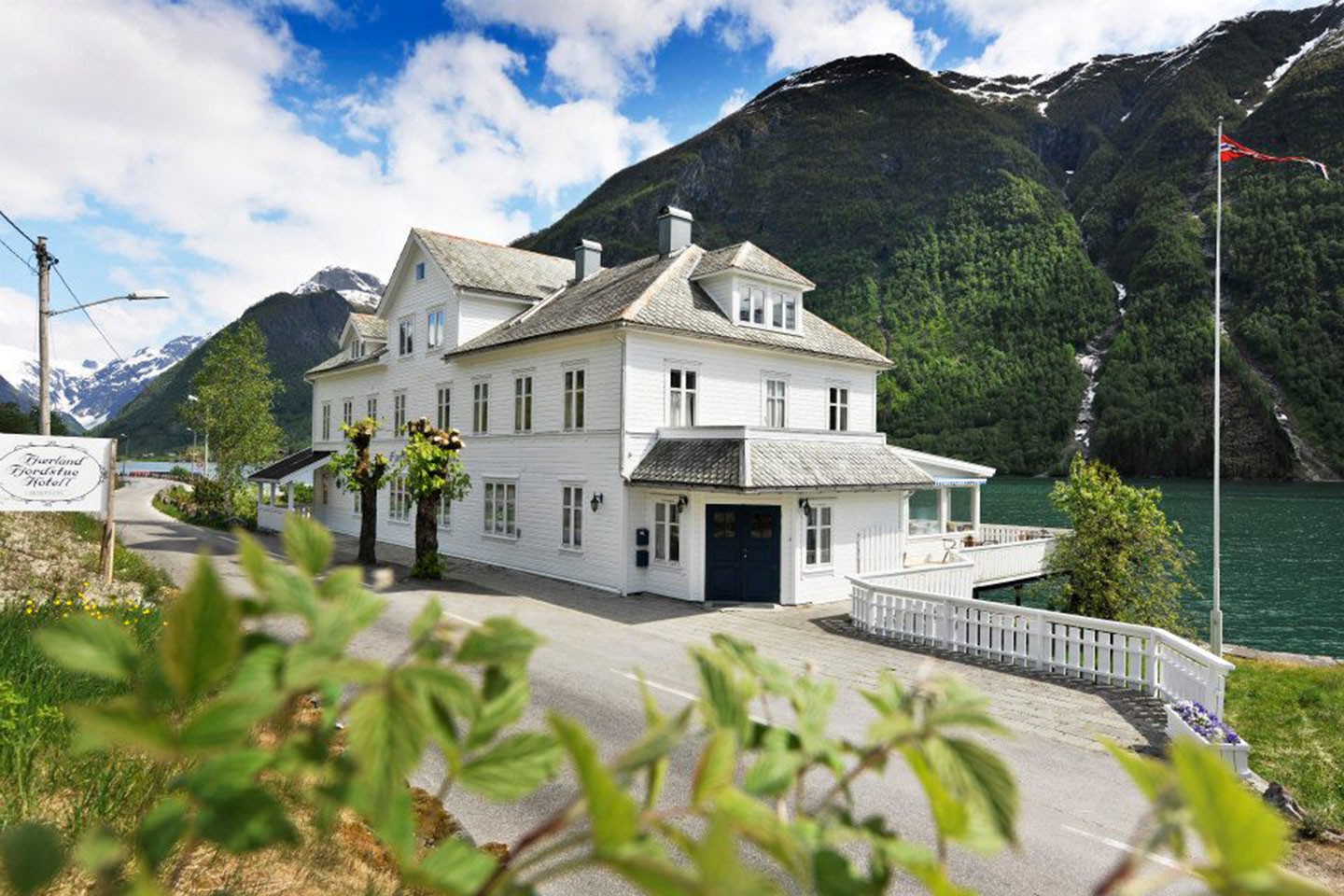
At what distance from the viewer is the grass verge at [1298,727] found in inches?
363

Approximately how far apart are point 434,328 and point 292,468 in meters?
12.1

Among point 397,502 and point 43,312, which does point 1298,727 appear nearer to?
point 43,312

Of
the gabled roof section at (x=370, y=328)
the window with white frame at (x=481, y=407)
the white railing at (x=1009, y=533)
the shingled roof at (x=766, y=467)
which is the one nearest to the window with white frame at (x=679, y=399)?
the shingled roof at (x=766, y=467)

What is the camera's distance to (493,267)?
93.1 ft

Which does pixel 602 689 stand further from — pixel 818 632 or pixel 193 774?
pixel 193 774

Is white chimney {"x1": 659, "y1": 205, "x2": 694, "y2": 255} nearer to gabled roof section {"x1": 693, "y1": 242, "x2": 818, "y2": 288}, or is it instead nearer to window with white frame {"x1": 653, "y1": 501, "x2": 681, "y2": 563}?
gabled roof section {"x1": 693, "y1": 242, "x2": 818, "y2": 288}

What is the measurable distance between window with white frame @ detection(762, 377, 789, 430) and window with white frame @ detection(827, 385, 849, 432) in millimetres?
2161

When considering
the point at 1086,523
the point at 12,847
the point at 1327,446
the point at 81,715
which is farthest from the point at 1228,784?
the point at 1327,446

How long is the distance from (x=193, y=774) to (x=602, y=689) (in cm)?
1104

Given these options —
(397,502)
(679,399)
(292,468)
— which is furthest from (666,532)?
(292,468)

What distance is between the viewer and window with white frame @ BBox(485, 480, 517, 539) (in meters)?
23.9

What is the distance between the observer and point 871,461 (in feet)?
71.5

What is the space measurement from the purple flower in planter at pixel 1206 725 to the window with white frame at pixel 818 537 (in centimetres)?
1047

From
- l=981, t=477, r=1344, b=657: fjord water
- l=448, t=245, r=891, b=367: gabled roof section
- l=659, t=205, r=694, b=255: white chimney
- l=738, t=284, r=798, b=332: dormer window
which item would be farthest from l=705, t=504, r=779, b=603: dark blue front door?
l=659, t=205, r=694, b=255: white chimney
